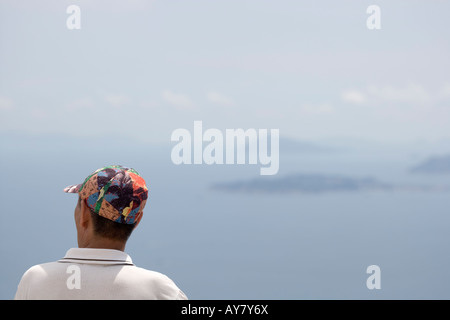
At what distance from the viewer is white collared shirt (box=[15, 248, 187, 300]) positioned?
93cm

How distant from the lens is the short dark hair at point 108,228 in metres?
0.99

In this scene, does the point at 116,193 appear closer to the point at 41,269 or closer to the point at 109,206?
the point at 109,206

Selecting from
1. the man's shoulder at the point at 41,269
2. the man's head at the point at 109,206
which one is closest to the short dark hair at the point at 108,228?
the man's head at the point at 109,206

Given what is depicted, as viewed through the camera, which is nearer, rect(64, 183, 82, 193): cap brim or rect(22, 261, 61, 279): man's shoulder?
rect(22, 261, 61, 279): man's shoulder

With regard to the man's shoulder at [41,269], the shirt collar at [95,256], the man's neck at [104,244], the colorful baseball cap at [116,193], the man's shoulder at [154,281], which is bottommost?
the man's shoulder at [154,281]

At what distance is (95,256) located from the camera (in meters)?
0.96

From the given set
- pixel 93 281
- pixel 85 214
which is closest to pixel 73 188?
pixel 85 214

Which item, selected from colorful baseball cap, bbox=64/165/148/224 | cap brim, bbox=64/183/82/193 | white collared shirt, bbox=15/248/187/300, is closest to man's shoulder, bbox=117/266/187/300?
white collared shirt, bbox=15/248/187/300

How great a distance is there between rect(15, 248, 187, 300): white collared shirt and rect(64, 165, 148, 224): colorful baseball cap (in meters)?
0.09

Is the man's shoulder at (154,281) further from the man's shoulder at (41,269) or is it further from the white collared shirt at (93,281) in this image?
the man's shoulder at (41,269)

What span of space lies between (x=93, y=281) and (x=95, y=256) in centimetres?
5

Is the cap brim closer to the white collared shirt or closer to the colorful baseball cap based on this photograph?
the colorful baseball cap

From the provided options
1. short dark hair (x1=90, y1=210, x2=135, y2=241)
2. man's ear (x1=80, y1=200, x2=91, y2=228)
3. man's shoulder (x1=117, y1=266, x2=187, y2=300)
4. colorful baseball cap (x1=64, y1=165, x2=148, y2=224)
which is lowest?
man's shoulder (x1=117, y1=266, x2=187, y2=300)
